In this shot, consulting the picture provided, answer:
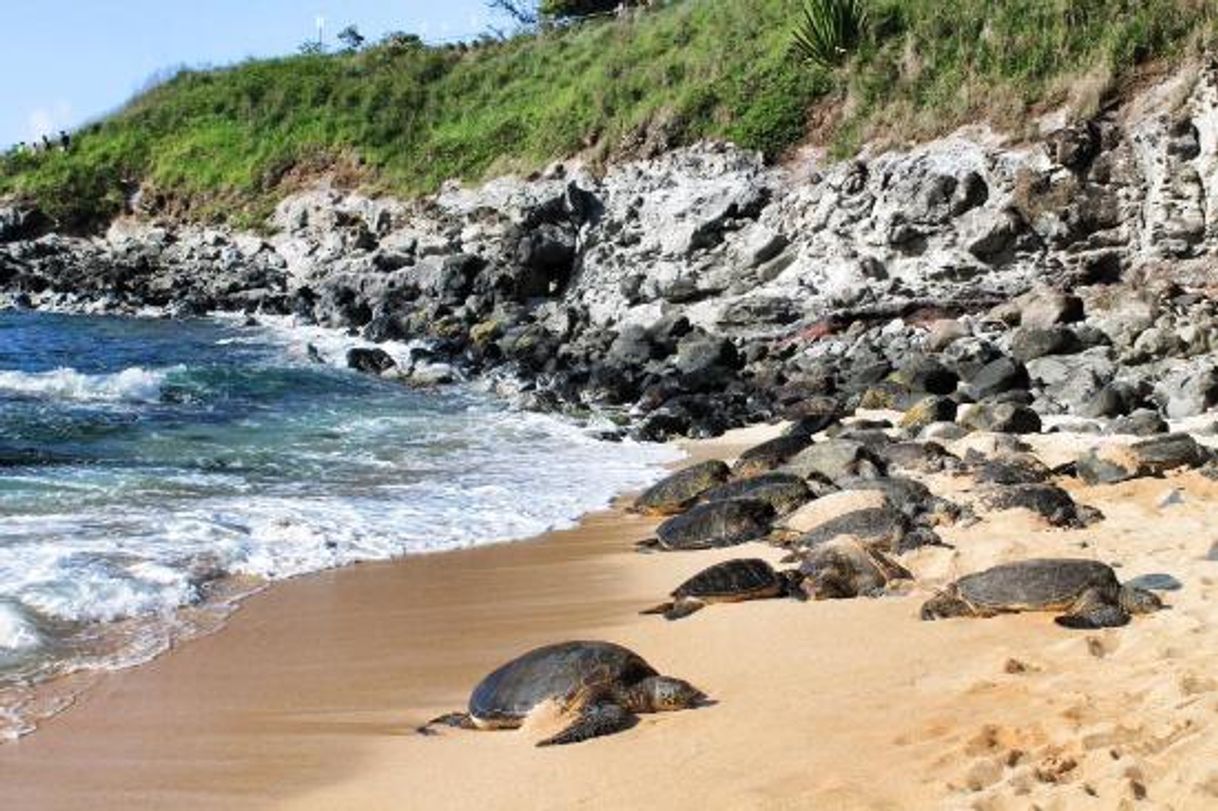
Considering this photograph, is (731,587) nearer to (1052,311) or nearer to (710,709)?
(710,709)

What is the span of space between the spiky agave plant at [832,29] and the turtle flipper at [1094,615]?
20.3 meters

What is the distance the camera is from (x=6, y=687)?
6109mm

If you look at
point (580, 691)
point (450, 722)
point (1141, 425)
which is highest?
point (580, 691)

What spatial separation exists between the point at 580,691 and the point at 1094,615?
106 inches

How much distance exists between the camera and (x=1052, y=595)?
6422 millimetres

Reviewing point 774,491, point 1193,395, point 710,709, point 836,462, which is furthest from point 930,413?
point 710,709

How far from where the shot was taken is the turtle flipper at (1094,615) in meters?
6.07

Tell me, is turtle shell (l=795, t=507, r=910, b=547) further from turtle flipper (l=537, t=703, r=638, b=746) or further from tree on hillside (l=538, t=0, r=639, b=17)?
tree on hillside (l=538, t=0, r=639, b=17)

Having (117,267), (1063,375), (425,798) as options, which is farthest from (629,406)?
(117,267)

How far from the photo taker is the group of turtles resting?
549cm

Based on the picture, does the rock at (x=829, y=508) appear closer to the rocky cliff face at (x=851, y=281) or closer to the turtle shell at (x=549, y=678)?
the turtle shell at (x=549, y=678)

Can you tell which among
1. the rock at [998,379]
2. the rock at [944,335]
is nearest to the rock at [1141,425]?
the rock at [998,379]

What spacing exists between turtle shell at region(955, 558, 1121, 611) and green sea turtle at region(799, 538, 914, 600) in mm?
681

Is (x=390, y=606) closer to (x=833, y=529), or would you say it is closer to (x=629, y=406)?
(x=833, y=529)
